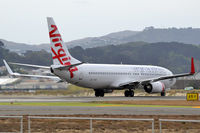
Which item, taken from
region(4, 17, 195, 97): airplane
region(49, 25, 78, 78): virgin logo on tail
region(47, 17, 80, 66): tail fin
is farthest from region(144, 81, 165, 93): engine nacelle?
region(47, 17, 80, 66): tail fin

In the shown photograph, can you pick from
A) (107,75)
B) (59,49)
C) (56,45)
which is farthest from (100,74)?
(56,45)

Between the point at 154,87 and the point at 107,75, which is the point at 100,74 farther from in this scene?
the point at 154,87

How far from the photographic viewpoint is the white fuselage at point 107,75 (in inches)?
2335

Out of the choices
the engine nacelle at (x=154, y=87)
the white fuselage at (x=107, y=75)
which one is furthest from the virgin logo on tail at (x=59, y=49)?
the engine nacelle at (x=154, y=87)

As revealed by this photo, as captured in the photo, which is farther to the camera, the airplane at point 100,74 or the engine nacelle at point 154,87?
the engine nacelle at point 154,87

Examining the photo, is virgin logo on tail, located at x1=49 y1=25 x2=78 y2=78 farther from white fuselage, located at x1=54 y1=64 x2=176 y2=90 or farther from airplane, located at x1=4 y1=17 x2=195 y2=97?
white fuselage, located at x1=54 y1=64 x2=176 y2=90

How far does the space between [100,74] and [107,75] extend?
1.43 meters

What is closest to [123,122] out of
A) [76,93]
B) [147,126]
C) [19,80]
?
[147,126]

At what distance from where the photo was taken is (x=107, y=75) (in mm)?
63969

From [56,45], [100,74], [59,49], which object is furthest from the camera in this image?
[100,74]

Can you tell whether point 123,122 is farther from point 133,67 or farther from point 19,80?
point 19,80

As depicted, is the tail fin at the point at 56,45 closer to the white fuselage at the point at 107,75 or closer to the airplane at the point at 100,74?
the airplane at the point at 100,74

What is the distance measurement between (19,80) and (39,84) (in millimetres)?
5062

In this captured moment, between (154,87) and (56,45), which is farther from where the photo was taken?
(154,87)
